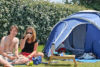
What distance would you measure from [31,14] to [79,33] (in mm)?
3110

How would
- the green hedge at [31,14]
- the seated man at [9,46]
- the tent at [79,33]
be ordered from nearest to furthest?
the seated man at [9,46] → the tent at [79,33] → the green hedge at [31,14]

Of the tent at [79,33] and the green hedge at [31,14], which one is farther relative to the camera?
the green hedge at [31,14]

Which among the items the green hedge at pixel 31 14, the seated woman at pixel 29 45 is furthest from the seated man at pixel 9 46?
the green hedge at pixel 31 14

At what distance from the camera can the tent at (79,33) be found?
9039mm

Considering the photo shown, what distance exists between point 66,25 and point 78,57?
116 centimetres

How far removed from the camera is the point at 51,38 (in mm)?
9539

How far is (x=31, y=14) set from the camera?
12.7m

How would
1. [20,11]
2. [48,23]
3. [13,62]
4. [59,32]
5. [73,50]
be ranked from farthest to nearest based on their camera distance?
1. [48,23]
2. [20,11]
3. [73,50]
4. [59,32]
5. [13,62]

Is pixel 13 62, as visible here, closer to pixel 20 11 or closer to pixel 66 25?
pixel 66 25

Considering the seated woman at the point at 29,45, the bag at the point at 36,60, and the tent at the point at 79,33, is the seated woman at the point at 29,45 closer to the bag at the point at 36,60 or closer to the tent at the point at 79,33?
the bag at the point at 36,60

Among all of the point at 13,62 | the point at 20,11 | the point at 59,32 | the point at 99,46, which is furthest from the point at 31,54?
the point at 20,11

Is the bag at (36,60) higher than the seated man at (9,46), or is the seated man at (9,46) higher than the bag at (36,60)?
the seated man at (9,46)

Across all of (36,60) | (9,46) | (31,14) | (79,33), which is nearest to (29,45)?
(36,60)

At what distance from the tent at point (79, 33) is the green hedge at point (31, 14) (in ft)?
9.11
